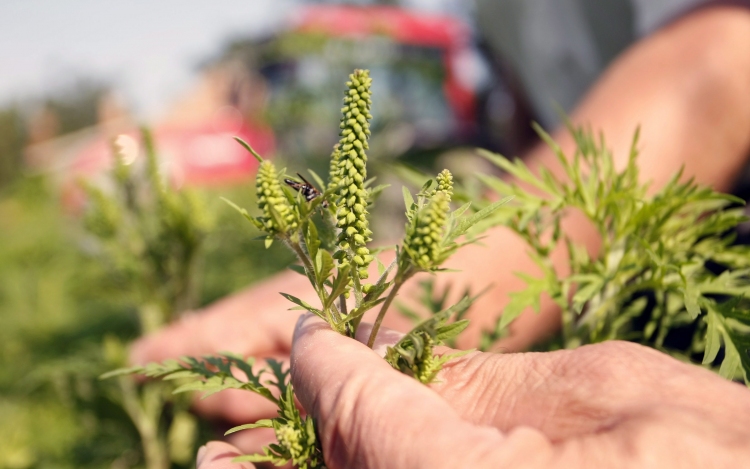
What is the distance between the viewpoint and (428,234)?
2.52 feet

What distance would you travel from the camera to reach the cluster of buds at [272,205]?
0.80 m

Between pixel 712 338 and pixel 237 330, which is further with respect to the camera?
pixel 237 330

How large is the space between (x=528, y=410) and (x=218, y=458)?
514 millimetres

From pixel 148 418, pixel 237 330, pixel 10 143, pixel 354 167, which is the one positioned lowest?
pixel 10 143

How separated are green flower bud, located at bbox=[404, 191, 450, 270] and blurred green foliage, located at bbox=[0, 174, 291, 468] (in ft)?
5.37

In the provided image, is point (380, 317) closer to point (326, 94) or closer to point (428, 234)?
point (428, 234)

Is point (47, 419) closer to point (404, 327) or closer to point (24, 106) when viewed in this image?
point (404, 327)

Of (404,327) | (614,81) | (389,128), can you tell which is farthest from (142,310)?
(389,128)

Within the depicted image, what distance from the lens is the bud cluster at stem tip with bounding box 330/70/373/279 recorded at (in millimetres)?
813

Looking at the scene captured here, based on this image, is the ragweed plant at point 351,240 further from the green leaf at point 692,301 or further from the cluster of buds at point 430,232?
the green leaf at point 692,301

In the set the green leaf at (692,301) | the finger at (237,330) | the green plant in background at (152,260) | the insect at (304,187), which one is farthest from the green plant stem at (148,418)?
the green leaf at (692,301)

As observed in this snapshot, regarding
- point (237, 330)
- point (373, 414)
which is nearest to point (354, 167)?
point (373, 414)

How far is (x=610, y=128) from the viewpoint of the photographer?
1890mm

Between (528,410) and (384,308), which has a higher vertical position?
(384,308)
